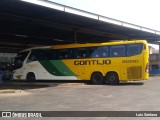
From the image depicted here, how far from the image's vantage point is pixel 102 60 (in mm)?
23484

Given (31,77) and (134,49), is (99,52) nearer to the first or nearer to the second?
(134,49)

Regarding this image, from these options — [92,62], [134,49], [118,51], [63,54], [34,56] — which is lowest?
[92,62]

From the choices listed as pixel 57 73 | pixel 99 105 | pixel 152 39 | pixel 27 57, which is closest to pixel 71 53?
pixel 57 73

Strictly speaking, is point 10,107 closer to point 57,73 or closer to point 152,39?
point 57,73

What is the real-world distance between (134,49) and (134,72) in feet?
5.28

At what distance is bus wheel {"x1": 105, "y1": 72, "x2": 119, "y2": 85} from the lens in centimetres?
2316

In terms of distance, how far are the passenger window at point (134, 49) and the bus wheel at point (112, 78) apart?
6.29 feet

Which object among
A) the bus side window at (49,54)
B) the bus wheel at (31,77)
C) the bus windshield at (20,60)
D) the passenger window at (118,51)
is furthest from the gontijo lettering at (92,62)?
the bus windshield at (20,60)

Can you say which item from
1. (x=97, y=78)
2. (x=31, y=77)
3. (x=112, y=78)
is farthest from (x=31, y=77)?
(x=112, y=78)

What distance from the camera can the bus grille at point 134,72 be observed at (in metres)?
22.0

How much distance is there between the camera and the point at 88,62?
23.9 m

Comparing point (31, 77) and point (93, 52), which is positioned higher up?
point (93, 52)

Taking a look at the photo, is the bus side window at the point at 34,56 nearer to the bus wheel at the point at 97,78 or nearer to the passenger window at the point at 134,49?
the bus wheel at the point at 97,78

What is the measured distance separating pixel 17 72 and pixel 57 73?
3.79m
